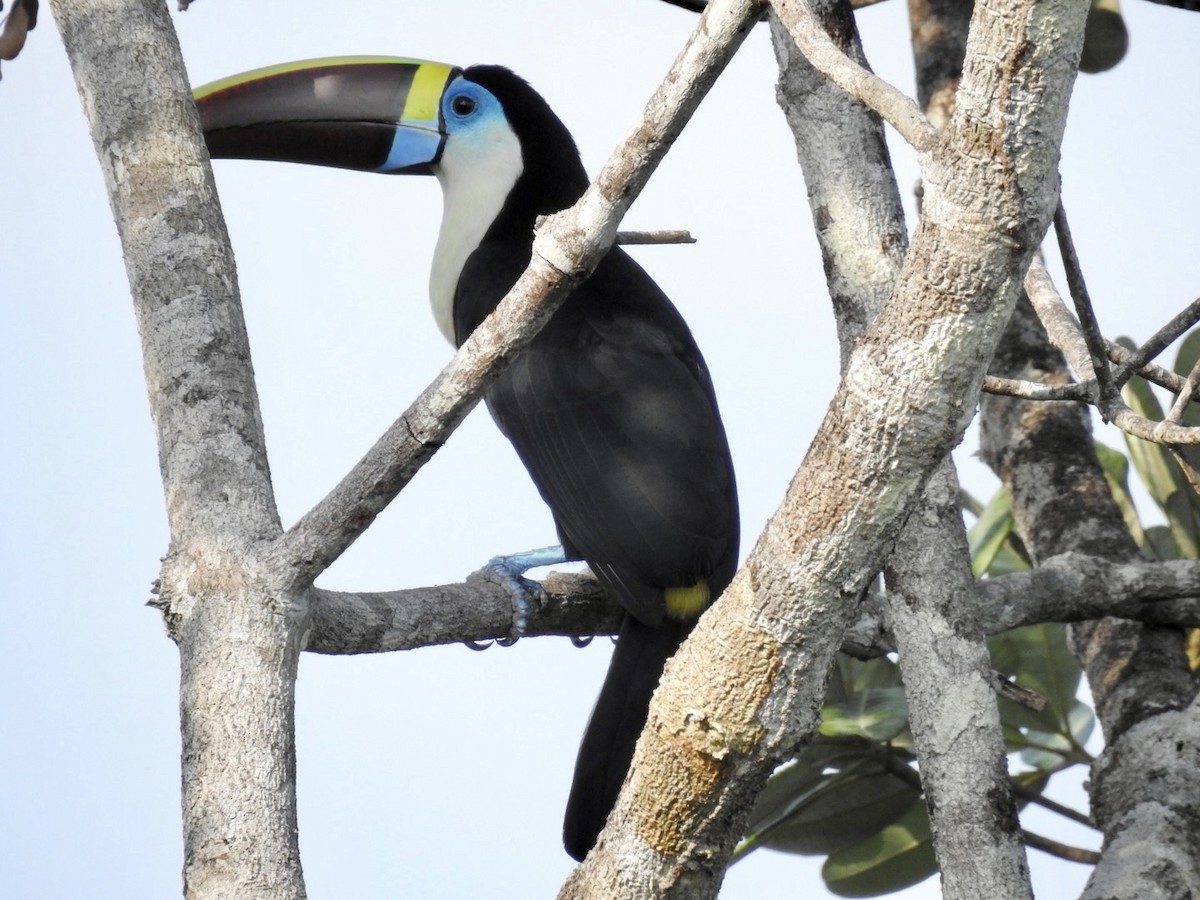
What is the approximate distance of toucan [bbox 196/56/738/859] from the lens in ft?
8.38

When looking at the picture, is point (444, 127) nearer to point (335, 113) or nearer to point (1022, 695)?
point (335, 113)

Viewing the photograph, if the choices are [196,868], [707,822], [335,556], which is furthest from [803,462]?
[196,868]

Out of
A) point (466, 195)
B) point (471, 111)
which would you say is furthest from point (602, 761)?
point (471, 111)

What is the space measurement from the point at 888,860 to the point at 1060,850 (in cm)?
39

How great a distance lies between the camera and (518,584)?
8.55 feet

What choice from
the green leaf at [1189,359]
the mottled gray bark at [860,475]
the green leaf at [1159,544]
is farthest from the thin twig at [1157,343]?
the green leaf at [1159,544]

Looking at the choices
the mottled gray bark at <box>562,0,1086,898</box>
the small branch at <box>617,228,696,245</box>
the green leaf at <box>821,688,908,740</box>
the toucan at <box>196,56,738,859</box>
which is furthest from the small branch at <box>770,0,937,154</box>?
the green leaf at <box>821,688,908,740</box>

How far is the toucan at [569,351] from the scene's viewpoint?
101 inches

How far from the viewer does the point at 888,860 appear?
3.15m

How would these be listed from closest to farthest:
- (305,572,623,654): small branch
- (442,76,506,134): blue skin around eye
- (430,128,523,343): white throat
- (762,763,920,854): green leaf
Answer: (305,572,623,654): small branch, (762,763,920,854): green leaf, (430,128,523,343): white throat, (442,76,506,134): blue skin around eye

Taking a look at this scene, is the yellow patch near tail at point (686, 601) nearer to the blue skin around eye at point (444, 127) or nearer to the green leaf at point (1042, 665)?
the green leaf at point (1042, 665)

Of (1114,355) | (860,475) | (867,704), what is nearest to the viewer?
(860,475)

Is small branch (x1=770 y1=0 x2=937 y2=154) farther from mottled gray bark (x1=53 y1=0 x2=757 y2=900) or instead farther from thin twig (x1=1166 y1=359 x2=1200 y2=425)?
Answer: thin twig (x1=1166 y1=359 x2=1200 y2=425)

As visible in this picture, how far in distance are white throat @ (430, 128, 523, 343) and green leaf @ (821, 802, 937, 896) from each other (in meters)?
1.58
